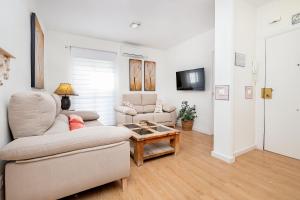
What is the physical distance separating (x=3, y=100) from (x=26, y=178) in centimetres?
66

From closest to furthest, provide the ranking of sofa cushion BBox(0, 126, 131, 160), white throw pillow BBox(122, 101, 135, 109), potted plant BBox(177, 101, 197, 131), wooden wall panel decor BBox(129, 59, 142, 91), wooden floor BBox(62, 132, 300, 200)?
1. sofa cushion BBox(0, 126, 131, 160)
2. wooden floor BBox(62, 132, 300, 200)
3. potted plant BBox(177, 101, 197, 131)
4. white throw pillow BBox(122, 101, 135, 109)
5. wooden wall panel decor BBox(129, 59, 142, 91)

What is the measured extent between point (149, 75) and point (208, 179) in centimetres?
371

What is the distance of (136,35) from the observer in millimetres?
3873

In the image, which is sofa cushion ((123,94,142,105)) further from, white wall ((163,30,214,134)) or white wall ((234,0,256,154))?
white wall ((234,0,256,154))

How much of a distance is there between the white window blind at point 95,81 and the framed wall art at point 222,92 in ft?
9.73

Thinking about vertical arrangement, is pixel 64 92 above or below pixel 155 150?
above

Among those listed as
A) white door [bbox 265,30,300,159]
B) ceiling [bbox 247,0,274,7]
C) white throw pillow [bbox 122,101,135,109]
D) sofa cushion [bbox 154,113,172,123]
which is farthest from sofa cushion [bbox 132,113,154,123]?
ceiling [bbox 247,0,274,7]

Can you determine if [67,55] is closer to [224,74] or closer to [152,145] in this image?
[152,145]

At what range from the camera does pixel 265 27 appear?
253cm

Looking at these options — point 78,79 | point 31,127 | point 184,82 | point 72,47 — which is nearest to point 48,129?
point 31,127

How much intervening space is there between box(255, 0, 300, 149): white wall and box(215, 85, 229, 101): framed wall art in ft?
2.96

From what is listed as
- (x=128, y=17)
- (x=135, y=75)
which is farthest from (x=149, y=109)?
(x=128, y=17)

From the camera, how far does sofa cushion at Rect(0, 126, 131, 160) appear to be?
1018mm

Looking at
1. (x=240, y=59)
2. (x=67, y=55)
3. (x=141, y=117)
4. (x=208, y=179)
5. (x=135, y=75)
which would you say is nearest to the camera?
(x=208, y=179)
